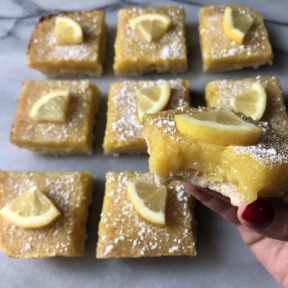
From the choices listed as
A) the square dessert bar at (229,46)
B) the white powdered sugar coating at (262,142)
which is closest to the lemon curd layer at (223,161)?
the white powdered sugar coating at (262,142)

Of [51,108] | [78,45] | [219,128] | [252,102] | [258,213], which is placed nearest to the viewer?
[219,128]

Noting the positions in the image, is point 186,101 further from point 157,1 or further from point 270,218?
point 270,218

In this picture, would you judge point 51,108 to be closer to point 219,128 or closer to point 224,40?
point 224,40

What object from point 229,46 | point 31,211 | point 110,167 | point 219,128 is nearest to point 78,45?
point 110,167

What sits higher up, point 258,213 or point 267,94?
point 258,213

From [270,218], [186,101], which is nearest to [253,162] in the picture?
[270,218]

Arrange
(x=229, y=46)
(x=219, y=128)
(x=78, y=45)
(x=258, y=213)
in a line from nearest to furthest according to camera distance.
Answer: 1. (x=219, y=128)
2. (x=258, y=213)
3. (x=229, y=46)
4. (x=78, y=45)

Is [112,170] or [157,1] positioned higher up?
[157,1]
